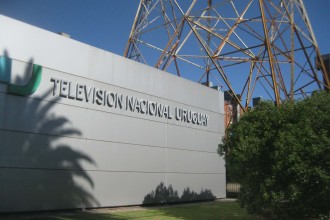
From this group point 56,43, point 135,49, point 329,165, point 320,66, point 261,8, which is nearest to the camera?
point 329,165

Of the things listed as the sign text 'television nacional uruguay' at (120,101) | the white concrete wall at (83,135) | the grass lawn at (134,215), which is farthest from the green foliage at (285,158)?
the sign text 'television nacional uruguay' at (120,101)

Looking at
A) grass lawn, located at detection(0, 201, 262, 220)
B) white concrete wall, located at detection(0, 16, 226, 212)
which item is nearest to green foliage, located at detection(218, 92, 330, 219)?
grass lawn, located at detection(0, 201, 262, 220)

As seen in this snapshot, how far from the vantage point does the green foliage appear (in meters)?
14.9

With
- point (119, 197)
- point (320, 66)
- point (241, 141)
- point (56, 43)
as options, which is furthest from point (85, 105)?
point (320, 66)

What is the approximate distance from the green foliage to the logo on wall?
28.0 ft

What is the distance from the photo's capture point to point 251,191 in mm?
16641

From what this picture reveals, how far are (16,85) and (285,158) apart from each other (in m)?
10.9

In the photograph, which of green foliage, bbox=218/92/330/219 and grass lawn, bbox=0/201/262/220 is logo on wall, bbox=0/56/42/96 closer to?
grass lawn, bbox=0/201/262/220

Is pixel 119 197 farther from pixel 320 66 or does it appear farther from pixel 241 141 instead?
pixel 320 66

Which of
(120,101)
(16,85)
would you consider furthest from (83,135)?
(16,85)

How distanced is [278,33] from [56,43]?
1867 cm

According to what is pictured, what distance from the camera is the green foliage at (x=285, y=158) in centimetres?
1492

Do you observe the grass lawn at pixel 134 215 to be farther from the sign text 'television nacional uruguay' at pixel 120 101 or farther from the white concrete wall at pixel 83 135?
the sign text 'television nacional uruguay' at pixel 120 101

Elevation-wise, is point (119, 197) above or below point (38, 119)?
below
